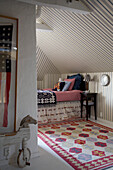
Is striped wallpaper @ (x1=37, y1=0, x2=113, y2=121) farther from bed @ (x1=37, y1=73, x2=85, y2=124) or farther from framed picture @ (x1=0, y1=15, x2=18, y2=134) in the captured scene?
framed picture @ (x1=0, y1=15, x2=18, y2=134)

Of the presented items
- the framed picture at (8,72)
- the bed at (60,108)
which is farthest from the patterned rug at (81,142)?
the framed picture at (8,72)

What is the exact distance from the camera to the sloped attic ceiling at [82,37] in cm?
281

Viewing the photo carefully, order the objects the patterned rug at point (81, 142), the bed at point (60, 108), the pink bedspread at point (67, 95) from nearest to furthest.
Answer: the patterned rug at point (81, 142), the bed at point (60, 108), the pink bedspread at point (67, 95)

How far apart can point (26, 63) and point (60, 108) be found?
224cm

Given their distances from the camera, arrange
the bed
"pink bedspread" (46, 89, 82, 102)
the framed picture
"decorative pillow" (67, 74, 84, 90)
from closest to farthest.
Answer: the framed picture < the bed < "pink bedspread" (46, 89, 82, 102) < "decorative pillow" (67, 74, 84, 90)

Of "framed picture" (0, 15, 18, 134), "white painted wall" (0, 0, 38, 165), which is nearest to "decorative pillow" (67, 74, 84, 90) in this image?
"white painted wall" (0, 0, 38, 165)

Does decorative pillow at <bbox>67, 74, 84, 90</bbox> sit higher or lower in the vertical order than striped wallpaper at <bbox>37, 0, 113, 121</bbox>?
lower

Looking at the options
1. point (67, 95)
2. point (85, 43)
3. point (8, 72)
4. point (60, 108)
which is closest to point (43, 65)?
point (67, 95)

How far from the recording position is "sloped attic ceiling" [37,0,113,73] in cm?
281

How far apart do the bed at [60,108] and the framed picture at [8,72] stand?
72.1 inches

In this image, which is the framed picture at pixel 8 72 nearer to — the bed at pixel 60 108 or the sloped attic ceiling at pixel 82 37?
the sloped attic ceiling at pixel 82 37

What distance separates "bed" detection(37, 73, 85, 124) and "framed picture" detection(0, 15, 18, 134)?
183cm

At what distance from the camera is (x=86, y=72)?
16.7ft

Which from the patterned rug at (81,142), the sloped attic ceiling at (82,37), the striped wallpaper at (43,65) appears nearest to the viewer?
the patterned rug at (81,142)
